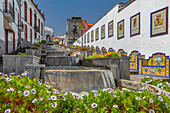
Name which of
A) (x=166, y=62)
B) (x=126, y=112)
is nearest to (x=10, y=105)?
(x=126, y=112)

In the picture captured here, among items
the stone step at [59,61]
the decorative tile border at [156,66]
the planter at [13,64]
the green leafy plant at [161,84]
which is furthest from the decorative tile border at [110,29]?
the planter at [13,64]

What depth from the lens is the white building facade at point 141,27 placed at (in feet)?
30.2

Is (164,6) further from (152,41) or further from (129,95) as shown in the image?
(129,95)

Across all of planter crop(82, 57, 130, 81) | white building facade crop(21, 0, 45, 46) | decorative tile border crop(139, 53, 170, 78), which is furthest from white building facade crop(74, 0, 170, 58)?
white building facade crop(21, 0, 45, 46)

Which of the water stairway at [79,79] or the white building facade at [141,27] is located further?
the white building facade at [141,27]

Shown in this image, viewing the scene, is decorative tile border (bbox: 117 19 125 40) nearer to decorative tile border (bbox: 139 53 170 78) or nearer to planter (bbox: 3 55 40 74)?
decorative tile border (bbox: 139 53 170 78)

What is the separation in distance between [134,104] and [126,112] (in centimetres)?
37

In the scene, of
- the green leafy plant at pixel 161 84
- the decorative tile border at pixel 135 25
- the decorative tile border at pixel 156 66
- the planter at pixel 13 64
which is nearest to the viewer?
the green leafy plant at pixel 161 84

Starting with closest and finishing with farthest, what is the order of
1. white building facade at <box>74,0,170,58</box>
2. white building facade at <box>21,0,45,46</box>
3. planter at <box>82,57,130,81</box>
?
planter at <box>82,57,130,81</box> → white building facade at <box>74,0,170,58</box> → white building facade at <box>21,0,45,46</box>

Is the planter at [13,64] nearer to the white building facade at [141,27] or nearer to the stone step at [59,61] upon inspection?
the stone step at [59,61]

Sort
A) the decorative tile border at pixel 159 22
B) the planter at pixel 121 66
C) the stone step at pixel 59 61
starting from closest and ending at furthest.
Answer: the planter at pixel 121 66, the decorative tile border at pixel 159 22, the stone step at pixel 59 61

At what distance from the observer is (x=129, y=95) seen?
9.13 feet

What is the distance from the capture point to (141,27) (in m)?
11.4

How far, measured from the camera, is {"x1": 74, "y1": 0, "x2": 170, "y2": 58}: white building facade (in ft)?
30.2
